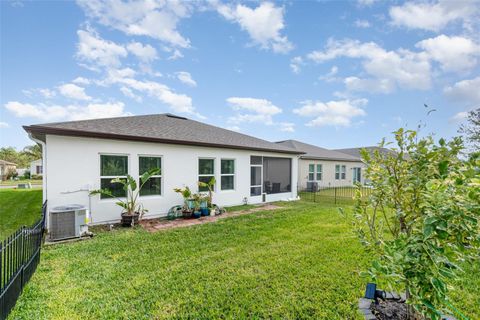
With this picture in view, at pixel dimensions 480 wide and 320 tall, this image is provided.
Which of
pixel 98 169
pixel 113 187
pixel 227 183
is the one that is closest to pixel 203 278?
pixel 113 187

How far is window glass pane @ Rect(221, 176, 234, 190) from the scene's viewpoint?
1095cm

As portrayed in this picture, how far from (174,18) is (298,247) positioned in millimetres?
10528

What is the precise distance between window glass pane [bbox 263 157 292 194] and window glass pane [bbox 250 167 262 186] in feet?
3.43

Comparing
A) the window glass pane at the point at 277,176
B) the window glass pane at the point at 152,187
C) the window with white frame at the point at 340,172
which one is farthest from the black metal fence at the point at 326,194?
the window glass pane at the point at 152,187

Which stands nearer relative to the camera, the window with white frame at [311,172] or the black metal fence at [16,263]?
the black metal fence at [16,263]

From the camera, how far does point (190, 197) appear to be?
9.16 m

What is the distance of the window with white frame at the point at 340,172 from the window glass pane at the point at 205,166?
15.6 meters

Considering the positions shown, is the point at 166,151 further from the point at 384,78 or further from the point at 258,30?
the point at 384,78

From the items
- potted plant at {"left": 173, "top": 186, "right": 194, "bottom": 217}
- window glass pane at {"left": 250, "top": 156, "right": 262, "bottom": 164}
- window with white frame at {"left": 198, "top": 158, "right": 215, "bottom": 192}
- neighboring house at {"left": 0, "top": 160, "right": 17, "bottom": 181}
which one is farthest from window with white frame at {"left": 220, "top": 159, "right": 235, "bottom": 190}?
neighboring house at {"left": 0, "top": 160, "right": 17, "bottom": 181}

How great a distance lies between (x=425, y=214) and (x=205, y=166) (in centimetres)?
890

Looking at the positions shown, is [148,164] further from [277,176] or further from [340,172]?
[340,172]

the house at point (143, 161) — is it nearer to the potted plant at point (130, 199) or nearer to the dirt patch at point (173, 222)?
the potted plant at point (130, 199)

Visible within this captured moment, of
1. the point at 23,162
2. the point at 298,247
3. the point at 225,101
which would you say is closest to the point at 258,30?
the point at 225,101

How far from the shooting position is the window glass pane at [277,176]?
1383cm
